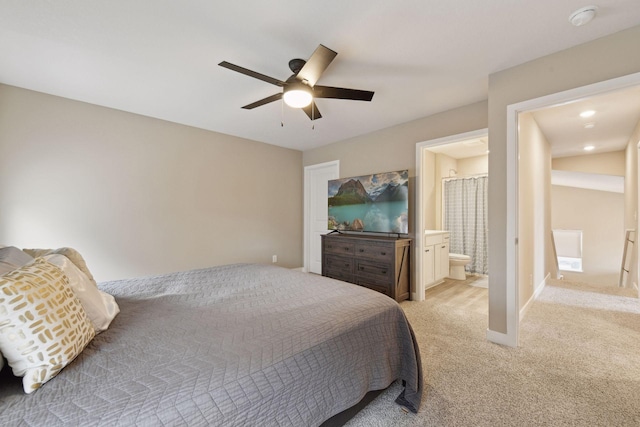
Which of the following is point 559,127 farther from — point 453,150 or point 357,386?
point 357,386

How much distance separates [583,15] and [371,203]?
264 cm

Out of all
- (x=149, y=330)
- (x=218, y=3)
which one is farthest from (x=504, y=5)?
(x=149, y=330)

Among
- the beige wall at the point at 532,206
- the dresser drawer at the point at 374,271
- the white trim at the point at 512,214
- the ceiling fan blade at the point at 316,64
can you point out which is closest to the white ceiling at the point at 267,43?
the ceiling fan blade at the point at 316,64

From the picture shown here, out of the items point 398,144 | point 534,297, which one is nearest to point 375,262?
point 398,144

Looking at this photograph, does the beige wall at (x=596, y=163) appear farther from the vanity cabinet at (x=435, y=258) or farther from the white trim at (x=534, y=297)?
the vanity cabinet at (x=435, y=258)

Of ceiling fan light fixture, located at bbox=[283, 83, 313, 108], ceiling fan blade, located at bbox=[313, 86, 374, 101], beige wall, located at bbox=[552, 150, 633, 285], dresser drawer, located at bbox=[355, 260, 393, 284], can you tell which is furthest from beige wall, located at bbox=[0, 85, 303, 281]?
beige wall, located at bbox=[552, 150, 633, 285]

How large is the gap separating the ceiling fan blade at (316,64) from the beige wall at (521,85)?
5.29 ft

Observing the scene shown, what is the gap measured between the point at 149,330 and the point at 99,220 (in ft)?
8.76

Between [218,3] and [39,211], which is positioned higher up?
[218,3]

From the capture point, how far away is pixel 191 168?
12.6 ft

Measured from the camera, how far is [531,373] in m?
1.96

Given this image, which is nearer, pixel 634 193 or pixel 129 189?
pixel 129 189

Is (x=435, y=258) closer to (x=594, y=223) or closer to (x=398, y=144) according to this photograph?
(x=398, y=144)

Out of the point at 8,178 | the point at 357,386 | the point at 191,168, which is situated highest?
the point at 191,168
